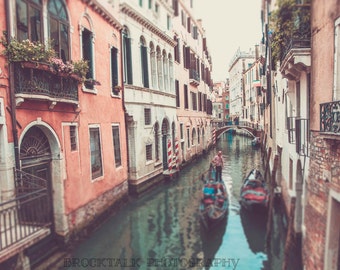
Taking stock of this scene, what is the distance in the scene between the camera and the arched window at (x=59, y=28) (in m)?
7.61

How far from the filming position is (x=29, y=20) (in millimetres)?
6820

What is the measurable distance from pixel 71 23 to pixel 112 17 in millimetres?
2810

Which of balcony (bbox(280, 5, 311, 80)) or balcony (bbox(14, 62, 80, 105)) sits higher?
balcony (bbox(280, 5, 311, 80))

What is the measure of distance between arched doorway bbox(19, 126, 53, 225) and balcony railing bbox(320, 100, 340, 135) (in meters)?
5.39

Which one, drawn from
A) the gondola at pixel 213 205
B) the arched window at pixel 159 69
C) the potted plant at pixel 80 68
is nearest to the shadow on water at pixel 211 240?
the gondola at pixel 213 205

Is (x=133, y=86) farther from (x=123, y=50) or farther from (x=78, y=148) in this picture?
(x=78, y=148)

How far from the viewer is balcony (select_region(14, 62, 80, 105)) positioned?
6125mm

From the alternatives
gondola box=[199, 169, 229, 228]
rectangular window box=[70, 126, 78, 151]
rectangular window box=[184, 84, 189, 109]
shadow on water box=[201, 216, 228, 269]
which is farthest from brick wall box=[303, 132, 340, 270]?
rectangular window box=[184, 84, 189, 109]

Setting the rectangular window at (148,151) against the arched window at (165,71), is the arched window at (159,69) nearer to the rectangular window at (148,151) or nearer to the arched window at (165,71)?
the arched window at (165,71)

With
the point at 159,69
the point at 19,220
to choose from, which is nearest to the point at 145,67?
the point at 159,69

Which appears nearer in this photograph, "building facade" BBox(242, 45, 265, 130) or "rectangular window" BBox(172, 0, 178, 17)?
"rectangular window" BBox(172, 0, 178, 17)

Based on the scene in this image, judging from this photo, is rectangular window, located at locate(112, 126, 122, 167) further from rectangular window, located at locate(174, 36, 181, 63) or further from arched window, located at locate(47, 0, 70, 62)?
rectangular window, located at locate(174, 36, 181, 63)

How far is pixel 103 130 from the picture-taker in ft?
33.4

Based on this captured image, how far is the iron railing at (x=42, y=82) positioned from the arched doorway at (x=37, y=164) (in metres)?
0.92
